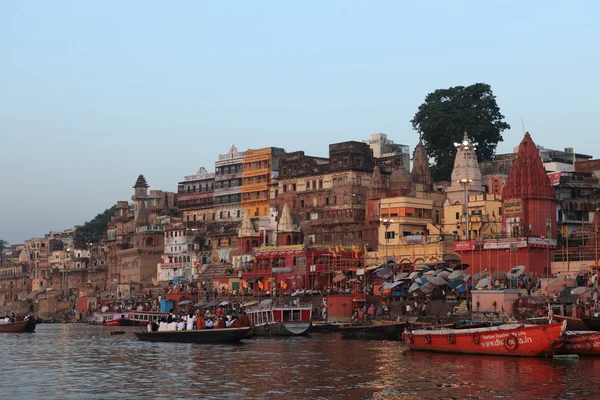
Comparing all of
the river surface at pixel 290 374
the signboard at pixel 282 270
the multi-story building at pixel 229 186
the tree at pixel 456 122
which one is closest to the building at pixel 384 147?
the tree at pixel 456 122

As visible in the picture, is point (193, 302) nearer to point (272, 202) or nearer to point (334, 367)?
point (272, 202)

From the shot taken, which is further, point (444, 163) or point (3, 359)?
point (444, 163)

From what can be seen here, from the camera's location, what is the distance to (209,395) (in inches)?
999

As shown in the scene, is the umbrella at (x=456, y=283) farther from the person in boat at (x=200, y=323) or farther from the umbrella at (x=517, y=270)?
the person in boat at (x=200, y=323)

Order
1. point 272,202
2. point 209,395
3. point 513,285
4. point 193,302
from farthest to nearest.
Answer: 1. point 272,202
2. point 193,302
3. point 513,285
4. point 209,395

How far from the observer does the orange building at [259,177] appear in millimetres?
92188

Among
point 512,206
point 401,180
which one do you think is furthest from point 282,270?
point 512,206

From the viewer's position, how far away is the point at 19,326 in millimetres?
64500

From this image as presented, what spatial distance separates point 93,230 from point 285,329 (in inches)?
3546

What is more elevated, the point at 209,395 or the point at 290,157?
the point at 290,157

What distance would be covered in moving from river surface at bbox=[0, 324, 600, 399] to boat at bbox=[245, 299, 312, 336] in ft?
27.8

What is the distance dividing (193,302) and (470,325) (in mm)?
45972

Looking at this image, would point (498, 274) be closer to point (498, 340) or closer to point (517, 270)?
point (517, 270)

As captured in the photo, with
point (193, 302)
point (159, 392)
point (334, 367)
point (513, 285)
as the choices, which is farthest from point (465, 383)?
point (193, 302)
